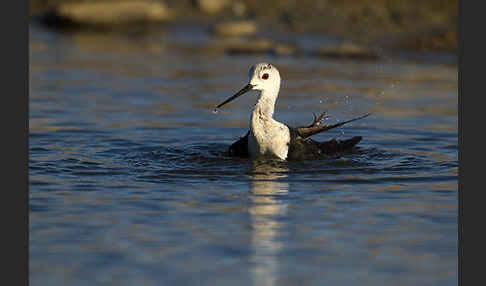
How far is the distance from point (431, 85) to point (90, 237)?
31.5 feet

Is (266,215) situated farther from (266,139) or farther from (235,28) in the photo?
(235,28)

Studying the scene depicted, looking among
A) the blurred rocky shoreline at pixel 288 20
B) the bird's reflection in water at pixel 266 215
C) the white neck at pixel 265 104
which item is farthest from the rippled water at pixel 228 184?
the blurred rocky shoreline at pixel 288 20

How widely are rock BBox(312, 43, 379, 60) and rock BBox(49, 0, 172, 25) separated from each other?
18.3 feet

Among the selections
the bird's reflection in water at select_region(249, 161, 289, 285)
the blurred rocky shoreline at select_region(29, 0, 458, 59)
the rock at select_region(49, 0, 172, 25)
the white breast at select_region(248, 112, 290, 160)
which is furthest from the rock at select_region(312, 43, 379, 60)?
the bird's reflection in water at select_region(249, 161, 289, 285)

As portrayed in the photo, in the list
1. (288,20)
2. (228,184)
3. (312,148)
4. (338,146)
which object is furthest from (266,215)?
(288,20)

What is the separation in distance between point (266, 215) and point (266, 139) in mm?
2284

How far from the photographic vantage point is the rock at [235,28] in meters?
21.1

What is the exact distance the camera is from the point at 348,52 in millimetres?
18328

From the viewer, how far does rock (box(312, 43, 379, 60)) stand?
60.0 ft

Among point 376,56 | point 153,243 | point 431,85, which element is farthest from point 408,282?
point 376,56

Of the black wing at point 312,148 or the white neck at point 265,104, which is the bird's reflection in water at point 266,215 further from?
the white neck at point 265,104

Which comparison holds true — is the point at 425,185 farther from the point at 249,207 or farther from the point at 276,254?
the point at 276,254

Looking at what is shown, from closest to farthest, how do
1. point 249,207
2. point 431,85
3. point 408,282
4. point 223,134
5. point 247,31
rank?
point 408,282, point 249,207, point 223,134, point 431,85, point 247,31

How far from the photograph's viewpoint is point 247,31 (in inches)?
830
